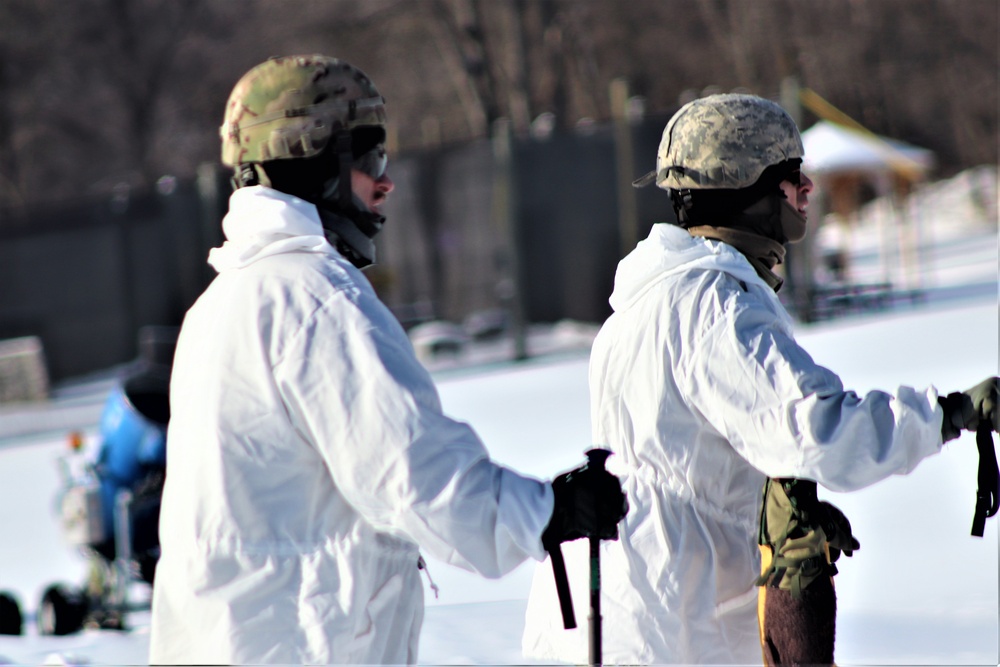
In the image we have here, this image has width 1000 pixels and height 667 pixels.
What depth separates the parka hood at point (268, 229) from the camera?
2039mm

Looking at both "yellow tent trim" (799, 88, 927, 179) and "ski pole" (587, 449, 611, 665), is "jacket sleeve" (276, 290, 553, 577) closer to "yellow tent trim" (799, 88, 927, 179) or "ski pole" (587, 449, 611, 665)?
"ski pole" (587, 449, 611, 665)

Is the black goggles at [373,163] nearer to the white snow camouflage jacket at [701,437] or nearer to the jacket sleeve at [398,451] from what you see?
the jacket sleeve at [398,451]

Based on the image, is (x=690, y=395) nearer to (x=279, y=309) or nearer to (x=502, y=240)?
(x=279, y=309)

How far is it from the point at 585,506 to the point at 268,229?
66cm

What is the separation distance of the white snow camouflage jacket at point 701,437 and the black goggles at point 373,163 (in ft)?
2.02

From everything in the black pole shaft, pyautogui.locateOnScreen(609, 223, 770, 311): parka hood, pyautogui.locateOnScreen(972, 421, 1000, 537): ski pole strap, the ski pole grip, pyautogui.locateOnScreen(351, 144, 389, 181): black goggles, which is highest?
pyautogui.locateOnScreen(351, 144, 389, 181): black goggles

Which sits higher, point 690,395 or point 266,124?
point 266,124

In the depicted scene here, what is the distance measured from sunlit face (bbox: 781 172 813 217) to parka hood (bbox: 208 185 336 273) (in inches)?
44.9

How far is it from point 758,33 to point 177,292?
1092 inches

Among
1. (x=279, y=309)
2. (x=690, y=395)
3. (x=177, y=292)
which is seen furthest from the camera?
(x=177, y=292)


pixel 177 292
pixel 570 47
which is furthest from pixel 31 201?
pixel 177 292

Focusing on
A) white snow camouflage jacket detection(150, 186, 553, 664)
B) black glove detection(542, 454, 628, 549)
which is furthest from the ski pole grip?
white snow camouflage jacket detection(150, 186, 553, 664)

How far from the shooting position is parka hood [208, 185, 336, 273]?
80.3 inches

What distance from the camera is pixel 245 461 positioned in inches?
77.6
